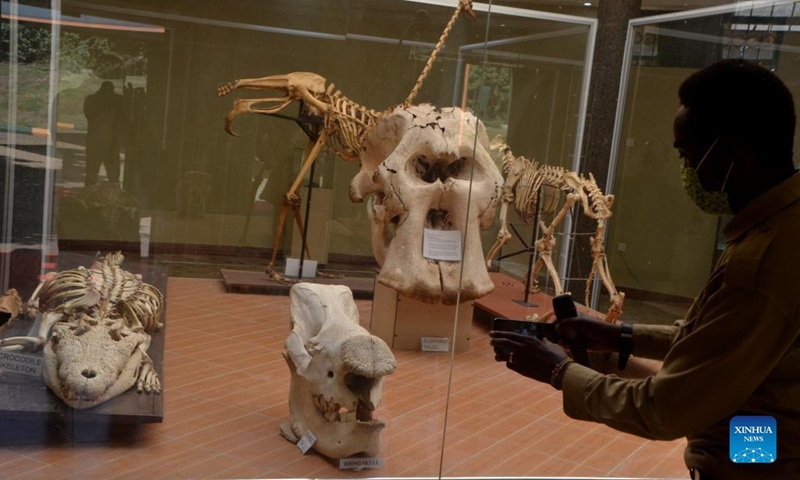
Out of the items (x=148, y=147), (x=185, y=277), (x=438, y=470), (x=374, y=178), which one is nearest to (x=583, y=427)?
(x=438, y=470)

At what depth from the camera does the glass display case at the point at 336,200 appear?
3.75 metres

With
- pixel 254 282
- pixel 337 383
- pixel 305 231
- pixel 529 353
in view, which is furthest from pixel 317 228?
pixel 529 353

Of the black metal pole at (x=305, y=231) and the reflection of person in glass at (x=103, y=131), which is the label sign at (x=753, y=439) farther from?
the reflection of person in glass at (x=103, y=131)

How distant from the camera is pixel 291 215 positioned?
444cm

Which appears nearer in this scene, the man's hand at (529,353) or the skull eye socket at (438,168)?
the man's hand at (529,353)

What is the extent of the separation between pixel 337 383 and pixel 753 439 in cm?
179

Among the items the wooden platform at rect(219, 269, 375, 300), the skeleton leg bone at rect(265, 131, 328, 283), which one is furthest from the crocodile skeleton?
the skeleton leg bone at rect(265, 131, 328, 283)

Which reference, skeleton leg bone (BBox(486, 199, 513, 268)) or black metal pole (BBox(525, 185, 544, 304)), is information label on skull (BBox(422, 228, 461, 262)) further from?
black metal pole (BBox(525, 185, 544, 304))

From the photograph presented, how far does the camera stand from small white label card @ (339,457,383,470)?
140 inches

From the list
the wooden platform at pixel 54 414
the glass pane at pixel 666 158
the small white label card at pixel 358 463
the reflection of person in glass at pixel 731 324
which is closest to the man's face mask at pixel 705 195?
the reflection of person in glass at pixel 731 324

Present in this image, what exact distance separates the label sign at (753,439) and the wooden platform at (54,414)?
7.38 ft

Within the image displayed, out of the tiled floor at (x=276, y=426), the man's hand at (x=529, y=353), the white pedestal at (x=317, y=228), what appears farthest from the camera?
the white pedestal at (x=317, y=228)

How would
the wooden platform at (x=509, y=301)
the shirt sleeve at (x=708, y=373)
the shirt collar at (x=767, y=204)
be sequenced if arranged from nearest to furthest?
1. the shirt sleeve at (x=708, y=373)
2. the shirt collar at (x=767, y=204)
3. the wooden platform at (x=509, y=301)

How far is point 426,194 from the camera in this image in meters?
5.15
